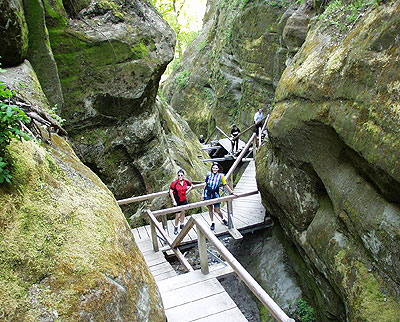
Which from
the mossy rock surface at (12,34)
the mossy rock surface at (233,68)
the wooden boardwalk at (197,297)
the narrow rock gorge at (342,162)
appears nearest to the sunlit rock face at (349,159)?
the narrow rock gorge at (342,162)

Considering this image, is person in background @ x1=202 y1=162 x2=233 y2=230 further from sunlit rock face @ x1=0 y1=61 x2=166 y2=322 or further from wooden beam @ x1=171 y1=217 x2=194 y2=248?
sunlit rock face @ x1=0 y1=61 x2=166 y2=322

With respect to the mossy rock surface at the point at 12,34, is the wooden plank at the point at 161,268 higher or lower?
lower

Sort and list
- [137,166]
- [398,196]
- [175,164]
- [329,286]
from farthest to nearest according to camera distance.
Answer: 1. [175,164]
2. [137,166]
3. [329,286]
4. [398,196]

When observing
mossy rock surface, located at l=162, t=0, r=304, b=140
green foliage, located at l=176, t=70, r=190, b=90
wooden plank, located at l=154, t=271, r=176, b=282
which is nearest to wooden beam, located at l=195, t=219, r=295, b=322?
wooden plank, located at l=154, t=271, r=176, b=282

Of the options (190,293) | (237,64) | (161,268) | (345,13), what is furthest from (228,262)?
(237,64)

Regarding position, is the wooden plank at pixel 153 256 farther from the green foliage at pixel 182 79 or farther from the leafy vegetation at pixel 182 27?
the leafy vegetation at pixel 182 27

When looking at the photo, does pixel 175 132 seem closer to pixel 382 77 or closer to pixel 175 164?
pixel 175 164

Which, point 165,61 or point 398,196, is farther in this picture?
point 165,61

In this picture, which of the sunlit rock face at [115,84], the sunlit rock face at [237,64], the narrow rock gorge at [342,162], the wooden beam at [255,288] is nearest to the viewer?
the wooden beam at [255,288]

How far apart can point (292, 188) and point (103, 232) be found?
5.27 meters

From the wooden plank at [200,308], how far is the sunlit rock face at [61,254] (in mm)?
507

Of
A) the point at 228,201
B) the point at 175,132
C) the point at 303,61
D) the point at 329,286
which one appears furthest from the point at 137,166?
the point at 329,286

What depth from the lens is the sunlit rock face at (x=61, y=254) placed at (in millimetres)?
2496

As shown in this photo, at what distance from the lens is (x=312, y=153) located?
671 centimetres
